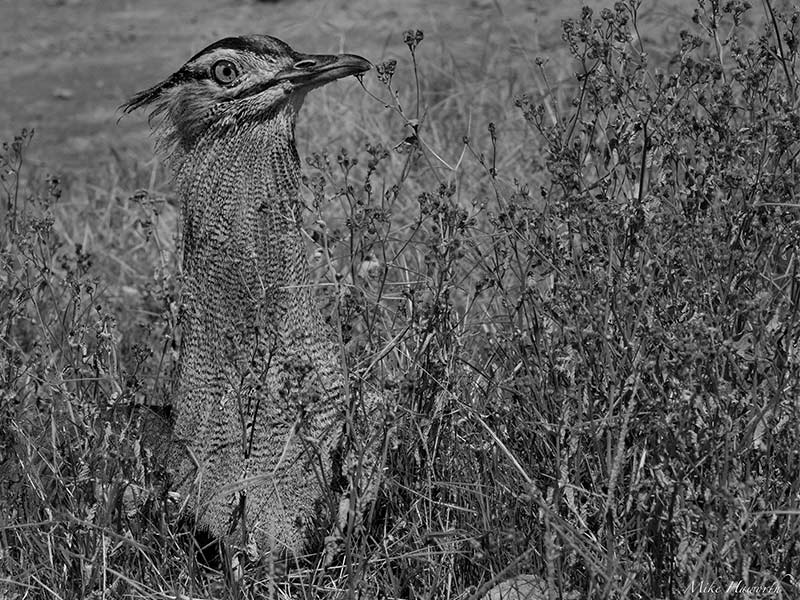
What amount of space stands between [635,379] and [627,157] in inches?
27.8

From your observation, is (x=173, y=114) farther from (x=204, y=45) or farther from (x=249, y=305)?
(x=204, y=45)

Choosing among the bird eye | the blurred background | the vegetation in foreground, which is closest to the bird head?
the bird eye

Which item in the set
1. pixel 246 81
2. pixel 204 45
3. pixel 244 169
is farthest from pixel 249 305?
pixel 204 45

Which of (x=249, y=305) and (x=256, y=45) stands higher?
(x=256, y=45)

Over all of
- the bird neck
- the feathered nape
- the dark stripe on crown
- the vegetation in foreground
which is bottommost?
the vegetation in foreground

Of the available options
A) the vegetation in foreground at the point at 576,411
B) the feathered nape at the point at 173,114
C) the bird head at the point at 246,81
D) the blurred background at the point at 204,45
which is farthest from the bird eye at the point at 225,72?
the blurred background at the point at 204,45

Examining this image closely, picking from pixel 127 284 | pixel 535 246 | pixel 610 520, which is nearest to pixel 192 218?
pixel 535 246

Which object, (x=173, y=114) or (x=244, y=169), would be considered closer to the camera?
(x=244, y=169)

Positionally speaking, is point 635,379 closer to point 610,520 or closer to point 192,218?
point 610,520

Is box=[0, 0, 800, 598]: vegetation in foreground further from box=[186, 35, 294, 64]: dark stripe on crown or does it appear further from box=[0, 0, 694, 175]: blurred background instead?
box=[0, 0, 694, 175]: blurred background

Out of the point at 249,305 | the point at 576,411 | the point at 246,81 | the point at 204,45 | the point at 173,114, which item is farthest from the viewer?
the point at 204,45

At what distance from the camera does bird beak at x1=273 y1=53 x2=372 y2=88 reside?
3.76 m

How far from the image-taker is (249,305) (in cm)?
371

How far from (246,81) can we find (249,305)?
671mm
